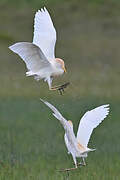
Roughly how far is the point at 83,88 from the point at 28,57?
614 inches

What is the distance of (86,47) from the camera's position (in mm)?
34094

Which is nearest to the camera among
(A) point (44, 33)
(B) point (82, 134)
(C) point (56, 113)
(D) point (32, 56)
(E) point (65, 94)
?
(C) point (56, 113)

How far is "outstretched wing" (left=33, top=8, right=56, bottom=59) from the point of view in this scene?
8547 millimetres

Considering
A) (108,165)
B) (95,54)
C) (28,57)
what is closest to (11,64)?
(95,54)

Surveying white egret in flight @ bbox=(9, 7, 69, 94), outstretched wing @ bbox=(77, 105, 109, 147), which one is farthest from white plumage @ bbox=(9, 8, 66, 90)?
outstretched wing @ bbox=(77, 105, 109, 147)

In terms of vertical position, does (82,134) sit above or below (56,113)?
below

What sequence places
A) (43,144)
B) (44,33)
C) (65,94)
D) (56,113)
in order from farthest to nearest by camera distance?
(65,94), (43,144), (44,33), (56,113)

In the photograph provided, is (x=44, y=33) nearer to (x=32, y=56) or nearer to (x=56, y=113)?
(x=32, y=56)

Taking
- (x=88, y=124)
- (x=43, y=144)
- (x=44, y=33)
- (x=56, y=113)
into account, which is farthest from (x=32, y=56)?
(x=43, y=144)

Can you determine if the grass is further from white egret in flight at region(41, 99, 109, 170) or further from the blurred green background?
white egret in flight at region(41, 99, 109, 170)

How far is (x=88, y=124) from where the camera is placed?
26.0ft

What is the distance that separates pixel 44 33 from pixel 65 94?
12.5 meters

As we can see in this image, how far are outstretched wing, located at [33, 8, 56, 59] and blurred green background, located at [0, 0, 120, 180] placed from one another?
142cm

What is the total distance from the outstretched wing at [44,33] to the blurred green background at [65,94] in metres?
1.42
